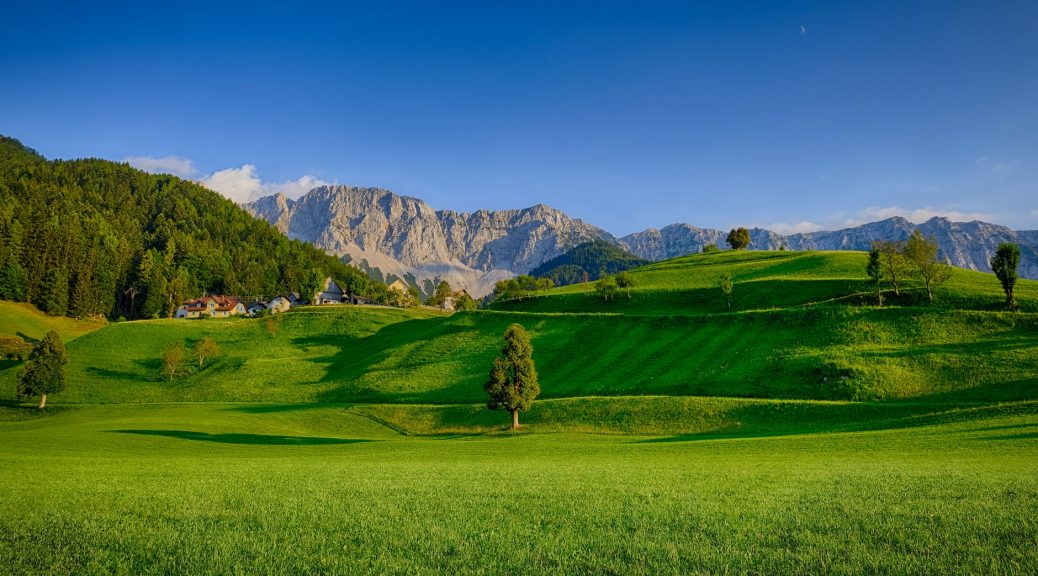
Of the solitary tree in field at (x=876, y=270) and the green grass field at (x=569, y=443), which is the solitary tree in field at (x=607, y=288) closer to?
the green grass field at (x=569, y=443)

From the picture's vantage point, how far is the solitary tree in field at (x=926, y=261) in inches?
3187

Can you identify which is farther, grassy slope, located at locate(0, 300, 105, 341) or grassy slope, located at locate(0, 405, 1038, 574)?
grassy slope, located at locate(0, 300, 105, 341)

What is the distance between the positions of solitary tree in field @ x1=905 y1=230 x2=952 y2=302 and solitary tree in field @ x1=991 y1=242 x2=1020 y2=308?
26.2 ft

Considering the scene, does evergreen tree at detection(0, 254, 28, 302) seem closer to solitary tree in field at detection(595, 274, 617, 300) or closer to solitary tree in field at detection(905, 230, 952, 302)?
solitary tree in field at detection(595, 274, 617, 300)

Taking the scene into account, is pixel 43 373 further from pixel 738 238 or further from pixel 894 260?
pixel 738 238

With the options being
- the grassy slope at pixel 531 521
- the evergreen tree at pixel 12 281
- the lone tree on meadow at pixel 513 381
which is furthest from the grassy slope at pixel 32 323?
the grassy slope at pixel 531 521

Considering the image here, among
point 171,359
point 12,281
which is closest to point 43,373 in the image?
point 171,359

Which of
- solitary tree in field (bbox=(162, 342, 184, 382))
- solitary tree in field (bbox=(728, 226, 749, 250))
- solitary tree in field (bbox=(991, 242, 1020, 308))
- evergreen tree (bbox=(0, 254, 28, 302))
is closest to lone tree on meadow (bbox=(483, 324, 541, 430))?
solitary tree in field (bbox=(162, 342, 184, 382))

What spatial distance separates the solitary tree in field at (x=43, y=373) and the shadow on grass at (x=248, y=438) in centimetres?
3187

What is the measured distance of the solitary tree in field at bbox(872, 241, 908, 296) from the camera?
8519 cm

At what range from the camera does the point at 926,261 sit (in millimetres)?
81000

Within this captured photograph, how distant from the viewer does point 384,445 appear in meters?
45.1

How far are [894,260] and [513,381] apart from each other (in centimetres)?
7337

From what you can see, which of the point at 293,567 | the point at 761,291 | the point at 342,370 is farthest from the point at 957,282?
the point at 293,567
